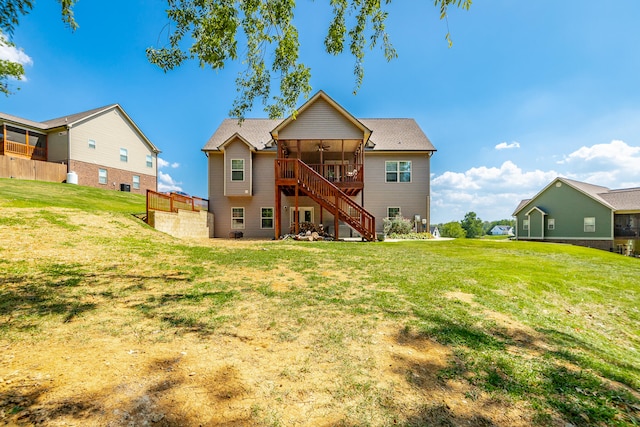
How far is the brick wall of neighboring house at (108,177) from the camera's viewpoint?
899 inches

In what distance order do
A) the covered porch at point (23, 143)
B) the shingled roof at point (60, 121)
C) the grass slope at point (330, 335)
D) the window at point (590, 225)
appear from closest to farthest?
1. the grass slope at point (330, 335)
2. the covered porch at point (23, 143)
3. the shingled roof at point (60, 121)
4. the window at point (590, 225)

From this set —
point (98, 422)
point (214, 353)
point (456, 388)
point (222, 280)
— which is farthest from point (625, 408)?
point (222, 280)

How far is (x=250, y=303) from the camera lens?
15.6 feet

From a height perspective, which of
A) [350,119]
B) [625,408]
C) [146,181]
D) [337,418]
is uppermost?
[350,119]

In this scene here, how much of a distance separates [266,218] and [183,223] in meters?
5.63

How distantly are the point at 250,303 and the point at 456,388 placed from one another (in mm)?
3286

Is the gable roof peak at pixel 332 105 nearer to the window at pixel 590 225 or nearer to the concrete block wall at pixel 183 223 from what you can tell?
the concrete block wall at pixel 183 223

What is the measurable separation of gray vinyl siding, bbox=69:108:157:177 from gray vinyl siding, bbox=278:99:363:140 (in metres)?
19.0

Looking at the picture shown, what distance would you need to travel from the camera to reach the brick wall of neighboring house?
2284 centimetres

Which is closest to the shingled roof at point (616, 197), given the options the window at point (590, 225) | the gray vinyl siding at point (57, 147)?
the window at point (590, 225)

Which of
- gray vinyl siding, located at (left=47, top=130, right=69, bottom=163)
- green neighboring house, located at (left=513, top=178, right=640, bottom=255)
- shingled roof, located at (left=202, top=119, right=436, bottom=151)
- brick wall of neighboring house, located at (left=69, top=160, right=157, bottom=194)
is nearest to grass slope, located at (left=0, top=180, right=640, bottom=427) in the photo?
shingled roof, located at (left=202, top=119, right=436, bottom=151)

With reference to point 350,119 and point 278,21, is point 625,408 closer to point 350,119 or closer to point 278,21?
point 278,21

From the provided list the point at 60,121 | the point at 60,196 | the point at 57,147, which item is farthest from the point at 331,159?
the point at 60,121

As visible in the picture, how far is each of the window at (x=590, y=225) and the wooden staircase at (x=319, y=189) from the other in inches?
949
